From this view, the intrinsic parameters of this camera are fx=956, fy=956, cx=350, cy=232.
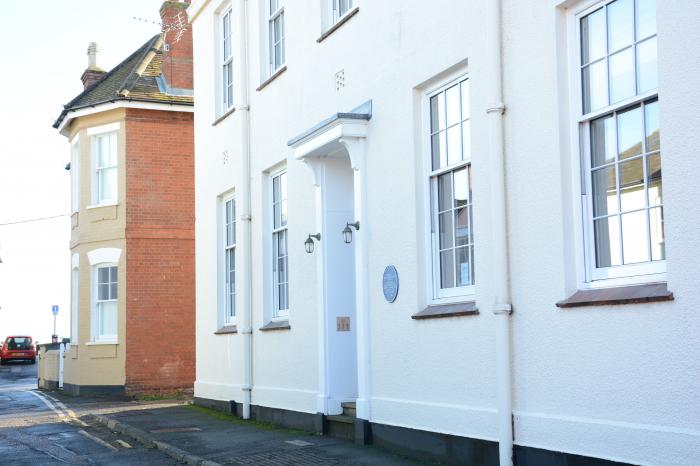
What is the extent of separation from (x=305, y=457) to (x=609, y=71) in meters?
5.58

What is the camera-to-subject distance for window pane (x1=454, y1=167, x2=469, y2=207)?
9.71m

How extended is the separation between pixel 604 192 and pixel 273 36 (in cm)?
878

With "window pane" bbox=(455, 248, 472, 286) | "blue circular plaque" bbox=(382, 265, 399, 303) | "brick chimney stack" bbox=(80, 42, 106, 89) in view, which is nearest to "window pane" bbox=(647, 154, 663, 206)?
"window pane" bbox=(455, 248, 472, 286)

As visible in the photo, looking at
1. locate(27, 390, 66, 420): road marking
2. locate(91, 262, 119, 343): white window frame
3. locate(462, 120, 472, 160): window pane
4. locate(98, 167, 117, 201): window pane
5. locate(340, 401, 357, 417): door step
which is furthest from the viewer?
locate(98, 167, 117, 201): window pane

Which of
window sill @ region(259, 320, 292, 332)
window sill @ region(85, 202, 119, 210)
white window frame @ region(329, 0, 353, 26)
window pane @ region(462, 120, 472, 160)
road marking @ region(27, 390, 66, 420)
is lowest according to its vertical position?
road marking @ region(27, 390, 66, 420)

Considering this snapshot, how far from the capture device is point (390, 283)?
1092 centimetres

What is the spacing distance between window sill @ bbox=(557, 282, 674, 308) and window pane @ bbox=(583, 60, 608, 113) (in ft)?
4.98


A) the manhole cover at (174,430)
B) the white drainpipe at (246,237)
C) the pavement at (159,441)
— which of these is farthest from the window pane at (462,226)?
the white drainpipe at (246,237)

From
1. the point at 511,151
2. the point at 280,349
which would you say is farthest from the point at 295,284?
the point at 511,151

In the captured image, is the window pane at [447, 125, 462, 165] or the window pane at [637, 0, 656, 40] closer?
the window pane at [637, 0, 656, 40]

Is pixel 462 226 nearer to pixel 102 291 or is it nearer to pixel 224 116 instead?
pixel 224 116

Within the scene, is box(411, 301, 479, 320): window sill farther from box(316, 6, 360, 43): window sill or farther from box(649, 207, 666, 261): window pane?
box(316, 6, 360, 43): window sill

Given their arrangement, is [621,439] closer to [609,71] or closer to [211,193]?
[609,71]

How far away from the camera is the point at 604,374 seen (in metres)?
7.45
